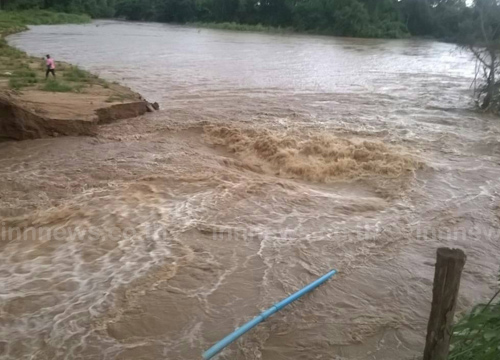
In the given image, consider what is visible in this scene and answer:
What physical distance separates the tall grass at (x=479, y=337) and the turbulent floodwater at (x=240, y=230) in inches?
36.4

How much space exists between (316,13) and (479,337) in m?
53.1

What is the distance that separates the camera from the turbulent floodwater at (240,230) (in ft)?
14.4

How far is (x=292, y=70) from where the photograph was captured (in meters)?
21.8

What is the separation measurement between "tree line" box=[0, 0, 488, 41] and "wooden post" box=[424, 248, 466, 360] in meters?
38.1

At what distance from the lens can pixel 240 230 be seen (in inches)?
248

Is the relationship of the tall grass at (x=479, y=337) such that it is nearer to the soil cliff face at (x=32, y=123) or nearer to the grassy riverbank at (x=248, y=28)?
the soil cliff face at (x=32, y=123)

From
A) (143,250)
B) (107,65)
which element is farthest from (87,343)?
(107,65)

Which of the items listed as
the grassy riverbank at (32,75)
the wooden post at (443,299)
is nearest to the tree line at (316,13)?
the grassy riverbank at (32,75)

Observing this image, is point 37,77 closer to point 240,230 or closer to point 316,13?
point 240,230

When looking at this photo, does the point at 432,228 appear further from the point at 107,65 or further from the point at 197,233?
the point at 107,65

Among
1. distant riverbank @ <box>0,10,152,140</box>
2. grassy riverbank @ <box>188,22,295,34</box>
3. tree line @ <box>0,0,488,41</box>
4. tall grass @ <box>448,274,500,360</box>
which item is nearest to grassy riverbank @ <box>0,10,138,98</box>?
distant riverbank @ <box>0,10,152,140</box>

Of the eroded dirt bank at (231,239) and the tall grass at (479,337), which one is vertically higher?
the tall grass at (479,337)

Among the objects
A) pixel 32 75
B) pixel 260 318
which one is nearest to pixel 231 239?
pixel 260 318

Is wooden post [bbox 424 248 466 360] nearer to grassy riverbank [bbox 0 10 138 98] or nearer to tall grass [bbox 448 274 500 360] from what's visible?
tall grass [bbox 448 274 500 360]
